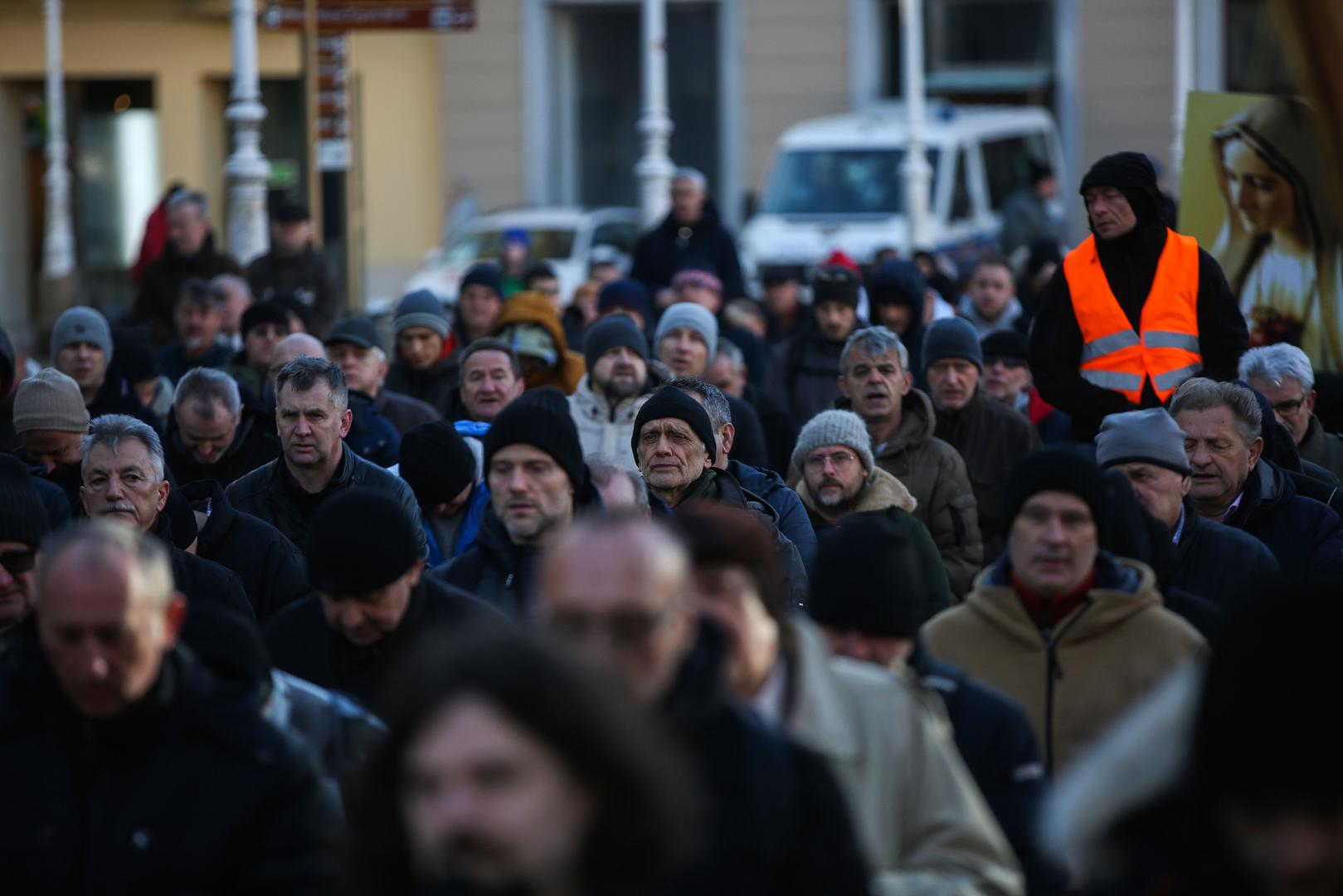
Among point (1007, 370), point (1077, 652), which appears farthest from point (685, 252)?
point (1077, 652)

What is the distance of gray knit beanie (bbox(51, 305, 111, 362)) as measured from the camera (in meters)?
10.9

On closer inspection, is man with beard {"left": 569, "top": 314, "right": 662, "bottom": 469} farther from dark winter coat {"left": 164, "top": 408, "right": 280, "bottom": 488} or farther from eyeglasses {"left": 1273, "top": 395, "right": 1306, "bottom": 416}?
eyeglasses {"left": 1273, "top": 395, "right": 1306, "bottom": 416}

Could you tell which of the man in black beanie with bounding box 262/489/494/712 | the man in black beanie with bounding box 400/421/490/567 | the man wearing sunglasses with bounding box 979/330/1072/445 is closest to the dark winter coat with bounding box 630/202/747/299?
the man wearing sunglasses with bounding box 979/330/1072/445

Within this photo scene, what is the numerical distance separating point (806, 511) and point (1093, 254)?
156cm

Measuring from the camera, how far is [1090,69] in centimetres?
3047

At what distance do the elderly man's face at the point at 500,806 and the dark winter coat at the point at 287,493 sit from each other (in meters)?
5.09

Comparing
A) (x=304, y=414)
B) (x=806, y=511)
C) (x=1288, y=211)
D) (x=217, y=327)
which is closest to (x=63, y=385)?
(x=304, y=414)

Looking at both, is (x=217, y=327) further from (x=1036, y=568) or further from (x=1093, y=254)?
(x=1036, y=568)

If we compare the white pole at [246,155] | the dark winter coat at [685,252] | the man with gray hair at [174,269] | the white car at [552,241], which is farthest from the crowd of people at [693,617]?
the white car at [552,241]

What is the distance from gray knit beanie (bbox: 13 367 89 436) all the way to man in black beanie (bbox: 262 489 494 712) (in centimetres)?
318

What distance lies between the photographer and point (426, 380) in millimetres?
11758

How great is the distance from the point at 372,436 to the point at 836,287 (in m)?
3.45

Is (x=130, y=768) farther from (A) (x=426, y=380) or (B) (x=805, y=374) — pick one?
(B) (x=805, y=374)

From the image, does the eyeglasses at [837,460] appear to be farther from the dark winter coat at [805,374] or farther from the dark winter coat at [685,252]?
the dark winter coat at [685,252]
